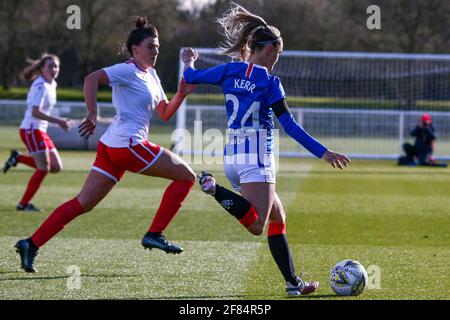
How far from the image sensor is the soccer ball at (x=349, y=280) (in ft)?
22.0

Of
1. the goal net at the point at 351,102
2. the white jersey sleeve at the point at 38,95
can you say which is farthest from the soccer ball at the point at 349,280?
the goal net at the point at 351,102

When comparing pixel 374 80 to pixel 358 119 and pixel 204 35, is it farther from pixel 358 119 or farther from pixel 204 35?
pixel 204 35

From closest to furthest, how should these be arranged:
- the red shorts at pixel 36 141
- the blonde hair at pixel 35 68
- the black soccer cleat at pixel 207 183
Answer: the black soccer cleat at pixel 207 183 < the blonde hair at pixel 35 68 < the red shorts at pixel 36 141

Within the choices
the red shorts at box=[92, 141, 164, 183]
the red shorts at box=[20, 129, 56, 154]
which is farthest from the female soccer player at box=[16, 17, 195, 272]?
the red shorts at box=[20, 129, 56, 154]

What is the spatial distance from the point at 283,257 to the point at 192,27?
41.0 m

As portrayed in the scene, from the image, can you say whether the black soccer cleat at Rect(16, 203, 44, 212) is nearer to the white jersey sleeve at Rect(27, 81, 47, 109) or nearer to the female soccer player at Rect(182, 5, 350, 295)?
the white jersey sleeve at Rect(27, 81, 47, 109)

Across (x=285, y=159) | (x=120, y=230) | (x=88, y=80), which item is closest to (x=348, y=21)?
(x=285, y=159)

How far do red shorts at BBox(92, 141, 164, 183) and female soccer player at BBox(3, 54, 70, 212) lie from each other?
5.39m

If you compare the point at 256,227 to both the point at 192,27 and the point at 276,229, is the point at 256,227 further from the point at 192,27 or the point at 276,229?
the point at 192,27

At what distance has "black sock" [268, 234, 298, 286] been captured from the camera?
265 inches

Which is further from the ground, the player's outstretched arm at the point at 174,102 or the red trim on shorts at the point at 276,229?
the player's outstretched arm at the point at 174,102

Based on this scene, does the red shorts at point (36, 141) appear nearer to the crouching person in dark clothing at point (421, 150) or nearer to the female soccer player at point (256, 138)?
the female soccer player at point (256, 138)

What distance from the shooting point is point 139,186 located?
17.0 metres

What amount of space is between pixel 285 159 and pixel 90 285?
19.5 m
